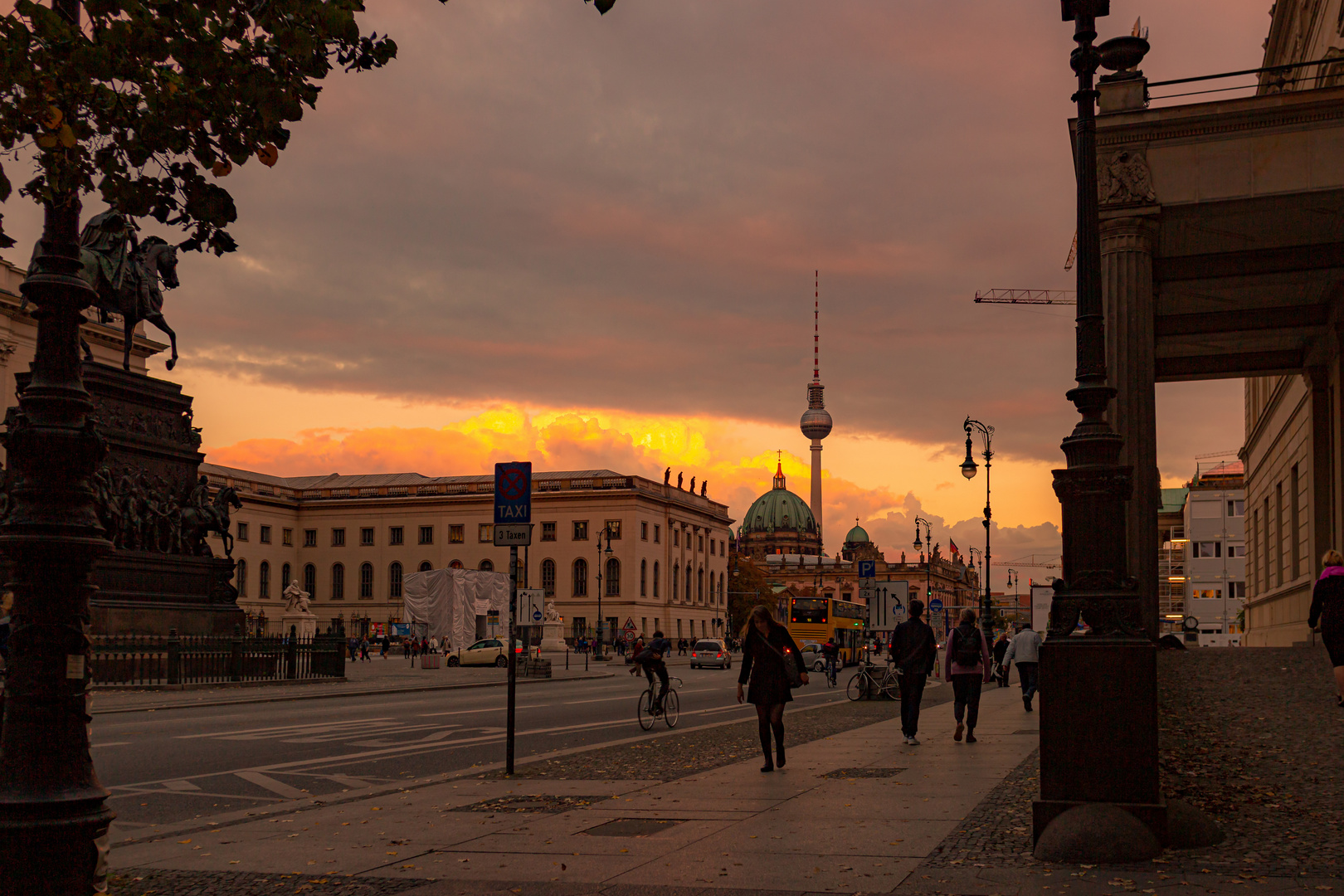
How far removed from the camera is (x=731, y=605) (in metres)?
159

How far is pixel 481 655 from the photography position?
57656 mm

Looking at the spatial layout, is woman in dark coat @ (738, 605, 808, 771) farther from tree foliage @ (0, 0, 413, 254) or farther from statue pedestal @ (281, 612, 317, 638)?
statue pedestal @ (281, 612, 317, 638)

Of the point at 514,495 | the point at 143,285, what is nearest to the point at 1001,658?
the point at 514,495

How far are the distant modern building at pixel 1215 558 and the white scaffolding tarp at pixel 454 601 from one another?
6224 cm

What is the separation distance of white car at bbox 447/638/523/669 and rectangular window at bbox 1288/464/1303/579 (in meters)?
32.3

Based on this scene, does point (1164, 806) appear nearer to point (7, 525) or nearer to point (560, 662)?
point (7, 525)

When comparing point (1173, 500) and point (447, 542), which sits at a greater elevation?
point (1173, 500)

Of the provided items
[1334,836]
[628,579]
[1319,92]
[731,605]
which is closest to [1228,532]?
[628,579]

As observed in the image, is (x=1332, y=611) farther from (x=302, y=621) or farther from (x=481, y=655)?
(x=302, y=621)

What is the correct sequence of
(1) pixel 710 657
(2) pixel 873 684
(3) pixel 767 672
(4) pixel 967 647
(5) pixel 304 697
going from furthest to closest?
(1) pixel 710 657 → (5) pixel 304 697 → (2) pixel 873 684 → (4) pixel 967 647 → (3) pixel 767 672

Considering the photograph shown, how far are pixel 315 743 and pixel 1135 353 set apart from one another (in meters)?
16.0

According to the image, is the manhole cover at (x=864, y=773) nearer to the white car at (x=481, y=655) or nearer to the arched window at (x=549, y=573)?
the white car at (x=481, y=655)

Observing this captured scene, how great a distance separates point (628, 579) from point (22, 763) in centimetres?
12159

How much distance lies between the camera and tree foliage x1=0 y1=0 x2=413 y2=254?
5285mm
